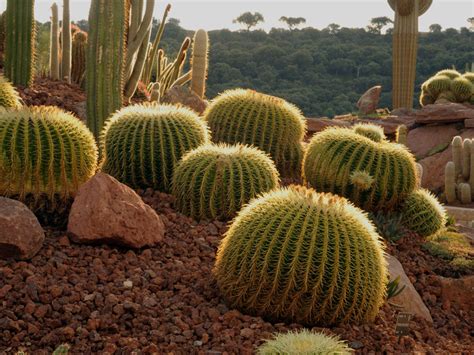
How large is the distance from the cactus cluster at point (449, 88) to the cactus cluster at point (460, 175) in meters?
5.98

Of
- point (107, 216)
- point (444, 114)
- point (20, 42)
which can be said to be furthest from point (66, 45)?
point (444, 114)

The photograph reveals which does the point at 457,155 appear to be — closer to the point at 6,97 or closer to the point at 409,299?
the point at 409,299

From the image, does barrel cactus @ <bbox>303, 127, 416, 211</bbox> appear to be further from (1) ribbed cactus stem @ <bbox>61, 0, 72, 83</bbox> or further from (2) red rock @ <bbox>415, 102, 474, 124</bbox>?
(2) red rock @ <bbox>415, 102, 474, 124</bbox>

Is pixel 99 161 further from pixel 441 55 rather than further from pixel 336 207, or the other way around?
pixel 441 55

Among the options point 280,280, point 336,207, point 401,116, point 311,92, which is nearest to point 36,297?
point 280,280

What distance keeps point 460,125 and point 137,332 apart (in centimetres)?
1439

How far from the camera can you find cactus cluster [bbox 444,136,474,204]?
14125 mm

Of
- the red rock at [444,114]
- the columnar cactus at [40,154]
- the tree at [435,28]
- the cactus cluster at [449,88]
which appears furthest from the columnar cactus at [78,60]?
the tree at [435,28]

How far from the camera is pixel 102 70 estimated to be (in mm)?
8297

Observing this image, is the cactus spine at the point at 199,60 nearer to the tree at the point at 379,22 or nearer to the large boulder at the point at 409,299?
the large boulder at the point at 409,299

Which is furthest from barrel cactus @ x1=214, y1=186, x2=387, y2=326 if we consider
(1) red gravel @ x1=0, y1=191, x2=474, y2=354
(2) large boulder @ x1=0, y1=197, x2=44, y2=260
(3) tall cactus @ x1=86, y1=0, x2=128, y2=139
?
(3) tall cactus @ x1=86, y1=0, x2=128, y2=139

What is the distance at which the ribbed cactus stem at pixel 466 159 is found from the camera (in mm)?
14352

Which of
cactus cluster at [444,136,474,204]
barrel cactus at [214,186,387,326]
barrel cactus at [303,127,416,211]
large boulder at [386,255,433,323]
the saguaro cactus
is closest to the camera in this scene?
barrel cactus at [214,186,387,326]

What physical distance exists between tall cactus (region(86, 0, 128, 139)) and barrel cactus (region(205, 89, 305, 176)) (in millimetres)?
1063
